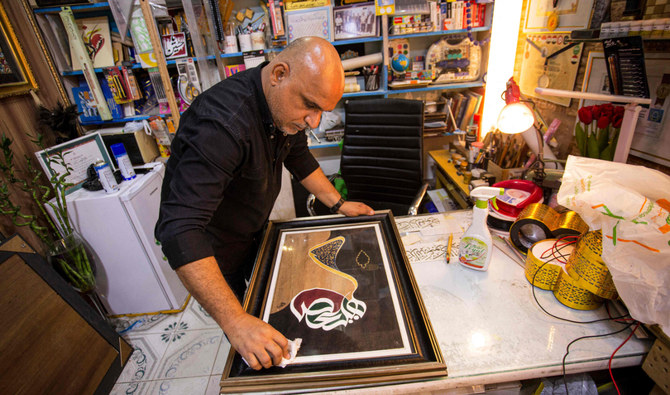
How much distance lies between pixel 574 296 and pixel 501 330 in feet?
0.82

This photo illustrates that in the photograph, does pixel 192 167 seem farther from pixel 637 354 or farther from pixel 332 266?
pixel 637 354

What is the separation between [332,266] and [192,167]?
0.55m

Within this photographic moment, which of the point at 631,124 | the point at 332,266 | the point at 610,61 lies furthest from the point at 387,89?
the point at 332,266

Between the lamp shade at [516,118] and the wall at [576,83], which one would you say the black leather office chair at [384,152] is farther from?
the wall at [576,83]

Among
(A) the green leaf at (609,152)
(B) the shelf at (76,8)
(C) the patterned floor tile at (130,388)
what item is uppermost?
(B) the shelf at (76,8)

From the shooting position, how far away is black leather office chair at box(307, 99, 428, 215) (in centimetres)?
190

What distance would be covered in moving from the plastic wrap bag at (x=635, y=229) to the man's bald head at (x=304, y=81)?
30.1 inches

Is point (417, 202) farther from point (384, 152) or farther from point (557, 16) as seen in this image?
point (557, 16)

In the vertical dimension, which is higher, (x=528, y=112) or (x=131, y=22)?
(x=131, y=22)

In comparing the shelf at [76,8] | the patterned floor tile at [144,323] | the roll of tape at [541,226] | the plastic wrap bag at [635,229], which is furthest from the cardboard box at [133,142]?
the plastic wrap bag at [635,229]

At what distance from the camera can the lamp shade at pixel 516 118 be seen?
1.23 meters

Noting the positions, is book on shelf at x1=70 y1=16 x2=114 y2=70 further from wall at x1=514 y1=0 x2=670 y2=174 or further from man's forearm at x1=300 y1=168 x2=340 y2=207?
wall at x1=514 y1=0 x2=670 y2=174

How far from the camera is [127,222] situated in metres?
1.95

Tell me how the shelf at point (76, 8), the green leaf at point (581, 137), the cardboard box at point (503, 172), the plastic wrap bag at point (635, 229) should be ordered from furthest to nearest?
1. the shelf at point (76, 8)
2. the cardboard box at point (503, 172)
3. the green leaf at point (581, 137)
4. the plastic wrap bag at point (635, 229)
